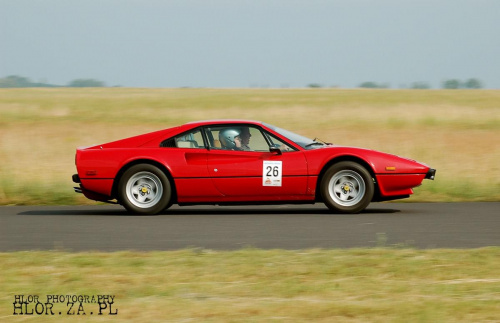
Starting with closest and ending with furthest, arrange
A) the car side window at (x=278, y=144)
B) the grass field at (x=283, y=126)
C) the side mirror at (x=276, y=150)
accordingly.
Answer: the side mirror at (x=276, y=150), the car side window at (x=278, y=144), the grass field at (x=283, y=126)

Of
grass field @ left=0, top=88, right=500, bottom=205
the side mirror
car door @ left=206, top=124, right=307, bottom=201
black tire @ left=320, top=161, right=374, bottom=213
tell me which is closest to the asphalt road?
black tire @ left=320, top=161, right=374, bottom=213

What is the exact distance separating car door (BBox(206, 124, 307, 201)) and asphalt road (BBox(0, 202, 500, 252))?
0.31m

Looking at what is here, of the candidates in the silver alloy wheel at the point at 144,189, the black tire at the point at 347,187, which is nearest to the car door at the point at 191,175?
the silver alloy wheel at the point at 144,189

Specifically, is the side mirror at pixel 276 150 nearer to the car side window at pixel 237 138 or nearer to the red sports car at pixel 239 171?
the red sports car at pixel 239 171

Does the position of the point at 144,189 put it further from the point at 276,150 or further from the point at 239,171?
the point at 276,150

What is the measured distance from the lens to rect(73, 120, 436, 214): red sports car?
11.4m

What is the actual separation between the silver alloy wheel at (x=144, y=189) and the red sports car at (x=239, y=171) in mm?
14

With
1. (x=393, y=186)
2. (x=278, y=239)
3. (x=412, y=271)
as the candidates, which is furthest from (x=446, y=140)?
(x=412, y=271)

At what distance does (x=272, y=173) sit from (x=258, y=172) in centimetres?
19

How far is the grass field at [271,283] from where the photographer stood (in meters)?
5.32

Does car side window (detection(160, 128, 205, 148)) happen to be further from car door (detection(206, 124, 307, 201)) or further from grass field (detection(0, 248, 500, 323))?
grass field (detection(0, 248, 500, 323))

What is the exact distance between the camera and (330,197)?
37.5ft

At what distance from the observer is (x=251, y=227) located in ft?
33.1

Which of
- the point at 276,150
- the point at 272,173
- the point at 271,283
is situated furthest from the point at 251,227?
the point at 271,283
